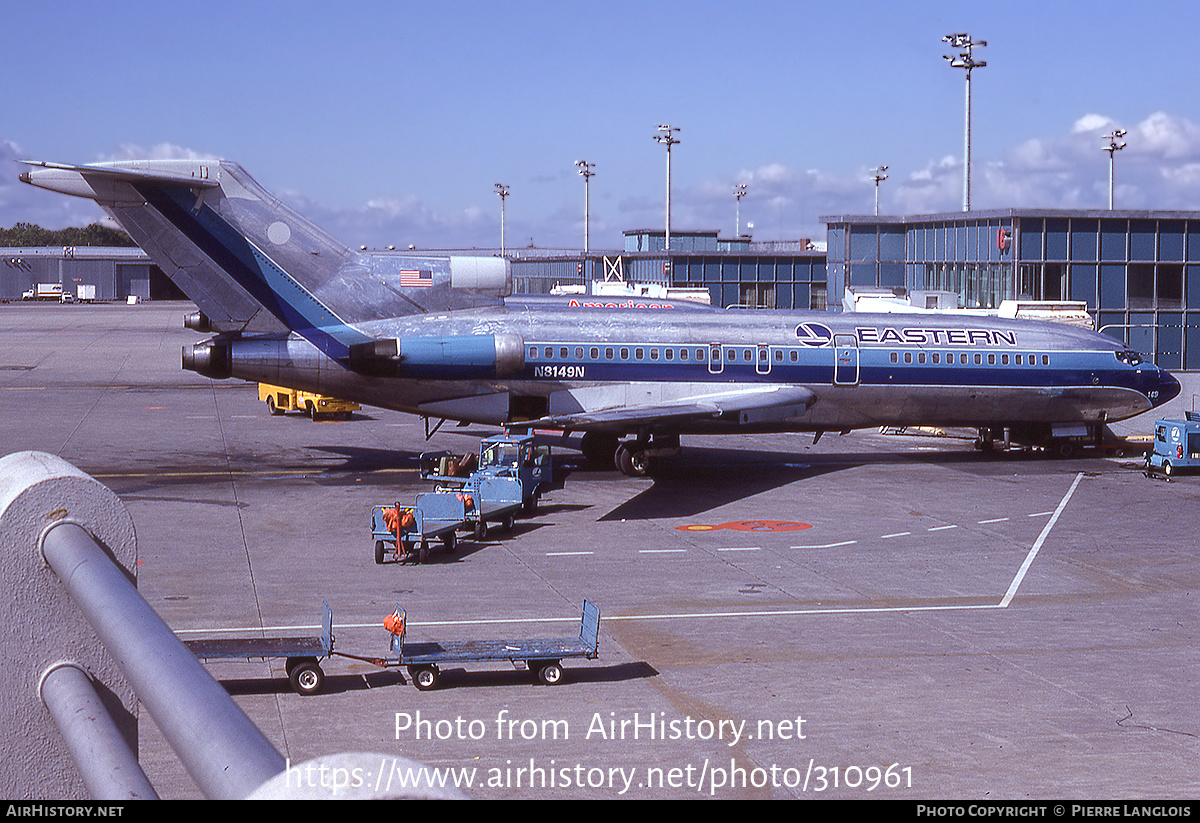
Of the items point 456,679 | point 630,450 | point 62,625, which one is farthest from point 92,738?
point 630,450

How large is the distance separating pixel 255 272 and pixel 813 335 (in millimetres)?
16737

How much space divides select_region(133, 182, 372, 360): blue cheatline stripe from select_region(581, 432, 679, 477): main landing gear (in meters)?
8.27

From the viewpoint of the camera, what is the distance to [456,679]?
18281 millimetres

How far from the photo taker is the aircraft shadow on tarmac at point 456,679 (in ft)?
57.9

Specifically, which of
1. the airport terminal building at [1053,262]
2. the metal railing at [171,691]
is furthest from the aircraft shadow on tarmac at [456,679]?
the airport terminal building at [1053,262]

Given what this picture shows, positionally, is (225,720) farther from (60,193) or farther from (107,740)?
(60,193)

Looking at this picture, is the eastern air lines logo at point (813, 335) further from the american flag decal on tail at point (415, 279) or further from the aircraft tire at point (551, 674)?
the aircraft tire at point (551, 674)

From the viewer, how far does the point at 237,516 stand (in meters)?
31.0

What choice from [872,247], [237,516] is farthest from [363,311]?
[872,247]

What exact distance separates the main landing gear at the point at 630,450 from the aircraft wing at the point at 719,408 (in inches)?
43.8

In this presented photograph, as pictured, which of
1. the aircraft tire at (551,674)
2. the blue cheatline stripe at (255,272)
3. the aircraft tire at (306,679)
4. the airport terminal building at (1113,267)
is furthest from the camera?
the airport terminal building at (1113,267)

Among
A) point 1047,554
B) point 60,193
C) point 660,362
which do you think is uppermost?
point 60,193

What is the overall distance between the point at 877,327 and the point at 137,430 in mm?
27765

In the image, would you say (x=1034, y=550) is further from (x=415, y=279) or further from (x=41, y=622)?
(x=41, y=622)
